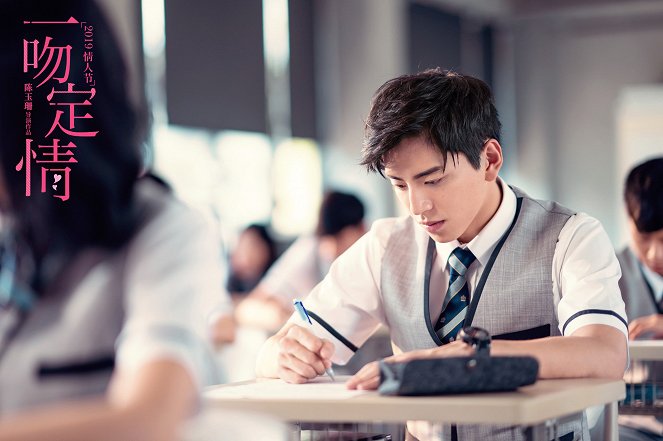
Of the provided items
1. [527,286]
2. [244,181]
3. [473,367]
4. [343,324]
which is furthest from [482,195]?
[244,181]

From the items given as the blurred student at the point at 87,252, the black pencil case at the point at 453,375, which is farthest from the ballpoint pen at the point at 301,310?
the blurred student at the point at 87,252

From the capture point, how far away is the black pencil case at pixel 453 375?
1.48 metres

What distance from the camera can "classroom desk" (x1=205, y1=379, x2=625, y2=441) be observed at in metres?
1.38

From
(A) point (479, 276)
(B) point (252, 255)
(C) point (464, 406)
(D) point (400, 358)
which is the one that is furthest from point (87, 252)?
(B) point (252, 255)

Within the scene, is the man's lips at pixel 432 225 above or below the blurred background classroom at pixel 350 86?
below

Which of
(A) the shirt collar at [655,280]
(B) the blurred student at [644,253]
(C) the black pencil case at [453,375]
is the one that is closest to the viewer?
(C) the black pencil case at [453,375]

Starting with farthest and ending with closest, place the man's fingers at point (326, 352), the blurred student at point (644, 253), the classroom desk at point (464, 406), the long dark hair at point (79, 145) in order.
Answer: the blurred student at point (644, 253), the man's fingers at point (326, 352), the classroom desk at point (464, 406), the long dark hair at point (79, 145)

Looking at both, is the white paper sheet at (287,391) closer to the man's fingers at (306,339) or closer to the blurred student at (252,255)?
the man's fingers at (306,339)

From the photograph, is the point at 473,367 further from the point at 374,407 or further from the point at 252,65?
the point at 252,65

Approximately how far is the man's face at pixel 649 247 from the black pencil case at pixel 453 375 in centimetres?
155

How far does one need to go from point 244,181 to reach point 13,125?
20.7ft

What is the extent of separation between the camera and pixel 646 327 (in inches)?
108

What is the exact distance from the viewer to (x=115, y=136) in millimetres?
904

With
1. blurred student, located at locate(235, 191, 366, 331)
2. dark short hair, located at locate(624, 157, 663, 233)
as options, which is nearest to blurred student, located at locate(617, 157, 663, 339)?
dark short hair, located at locate(624, 157, 663, 233)
